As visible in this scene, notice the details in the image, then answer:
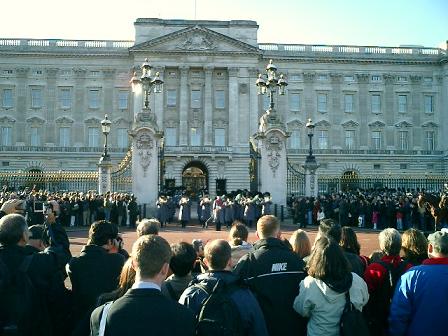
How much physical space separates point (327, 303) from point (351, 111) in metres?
58.0

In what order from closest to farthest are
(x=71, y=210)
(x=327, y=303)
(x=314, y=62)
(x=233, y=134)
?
(x=327, y=303) → (x=71, y=210) → (x=233, y=134) → (x=314, y=62)

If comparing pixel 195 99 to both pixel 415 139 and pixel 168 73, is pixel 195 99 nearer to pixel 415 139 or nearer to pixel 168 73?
pixel 168 73

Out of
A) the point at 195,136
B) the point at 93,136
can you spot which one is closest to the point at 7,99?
the point at 93,136

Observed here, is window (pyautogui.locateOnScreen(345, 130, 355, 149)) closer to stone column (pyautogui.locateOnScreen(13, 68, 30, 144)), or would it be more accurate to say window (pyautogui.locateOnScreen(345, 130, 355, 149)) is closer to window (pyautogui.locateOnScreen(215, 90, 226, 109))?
window (pyautogui.locateOnScreen(215, 90, 226, 109))

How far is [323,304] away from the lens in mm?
4848

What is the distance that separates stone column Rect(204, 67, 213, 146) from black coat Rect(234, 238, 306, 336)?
50.6 meters

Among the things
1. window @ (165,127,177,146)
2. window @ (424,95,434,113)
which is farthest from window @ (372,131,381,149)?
window @ (165,127,177,146)

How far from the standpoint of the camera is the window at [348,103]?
198 ft

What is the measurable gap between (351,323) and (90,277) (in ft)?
8.83

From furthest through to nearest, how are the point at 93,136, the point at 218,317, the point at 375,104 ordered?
the point at 375,104, the point at 93,136, the point at 218,317

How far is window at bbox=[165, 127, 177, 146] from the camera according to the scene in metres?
56.0

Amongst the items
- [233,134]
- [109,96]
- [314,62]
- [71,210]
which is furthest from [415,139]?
[71,210]

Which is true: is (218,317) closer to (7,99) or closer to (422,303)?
(422,303)

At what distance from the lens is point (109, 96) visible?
58000 millimetres
